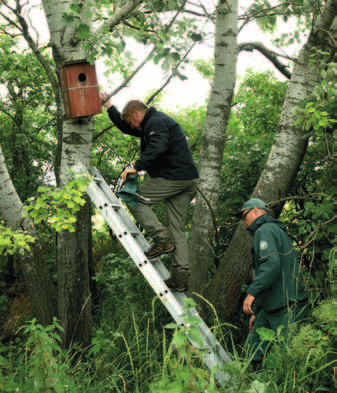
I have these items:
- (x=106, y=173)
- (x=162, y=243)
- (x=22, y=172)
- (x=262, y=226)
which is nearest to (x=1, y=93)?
(x=22, y=172)

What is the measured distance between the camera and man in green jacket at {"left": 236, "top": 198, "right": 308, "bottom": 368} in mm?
3752

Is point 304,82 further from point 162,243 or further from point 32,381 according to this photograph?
point 32,381

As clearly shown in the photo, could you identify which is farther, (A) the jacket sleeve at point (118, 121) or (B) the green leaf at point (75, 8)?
(A) the jacket sleeve at point (118, 121)

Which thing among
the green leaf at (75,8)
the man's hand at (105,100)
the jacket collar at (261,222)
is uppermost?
the green leaf at (75,8)

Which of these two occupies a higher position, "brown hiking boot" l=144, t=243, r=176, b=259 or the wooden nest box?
the wooden nest box

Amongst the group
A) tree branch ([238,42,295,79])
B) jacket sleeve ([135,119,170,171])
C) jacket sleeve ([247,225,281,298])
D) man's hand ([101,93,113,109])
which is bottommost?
jacket sleeve ([247,225,281,298])

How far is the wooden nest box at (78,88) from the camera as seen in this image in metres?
3.96

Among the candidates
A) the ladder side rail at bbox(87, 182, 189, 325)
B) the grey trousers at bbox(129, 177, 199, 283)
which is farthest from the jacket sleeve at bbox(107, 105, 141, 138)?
the ladder side rail at bbox(87, 182, 189, 325)

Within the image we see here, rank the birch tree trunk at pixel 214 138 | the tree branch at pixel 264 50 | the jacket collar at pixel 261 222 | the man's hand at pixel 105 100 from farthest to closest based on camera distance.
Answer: the tree branch at pixel 264 50, the birch tree trunk at pixel 214 138, the man's hand at pixel 105 100, the jacket collar at pixel 261 222

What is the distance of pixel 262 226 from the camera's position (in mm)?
3932

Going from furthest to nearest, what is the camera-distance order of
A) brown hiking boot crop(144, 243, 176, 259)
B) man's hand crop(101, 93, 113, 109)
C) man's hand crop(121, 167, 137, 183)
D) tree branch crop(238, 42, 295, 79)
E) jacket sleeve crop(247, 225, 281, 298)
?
tree branch crop(238, 42, 295, 79) < man's hand crop(101, 93, 113, 109) < brown hiking boot crop(144, 243, 176, 259) < man's hand crop(121, 167, 137, 183) < jacket sleeve crop(247, 225, 281, 298)

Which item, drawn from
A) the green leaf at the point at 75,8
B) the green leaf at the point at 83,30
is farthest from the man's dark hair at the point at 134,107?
the green leaf at the point at 75,8

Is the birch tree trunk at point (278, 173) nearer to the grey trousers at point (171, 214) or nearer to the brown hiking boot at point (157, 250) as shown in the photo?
the grey trousers at point (171, 214)

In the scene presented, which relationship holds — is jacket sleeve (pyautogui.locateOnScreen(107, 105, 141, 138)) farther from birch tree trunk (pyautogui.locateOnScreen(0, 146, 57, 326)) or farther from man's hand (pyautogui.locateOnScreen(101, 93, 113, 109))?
birch tree trunk (pyautogui.locateOnScreen(0, 146, 57, 326))
